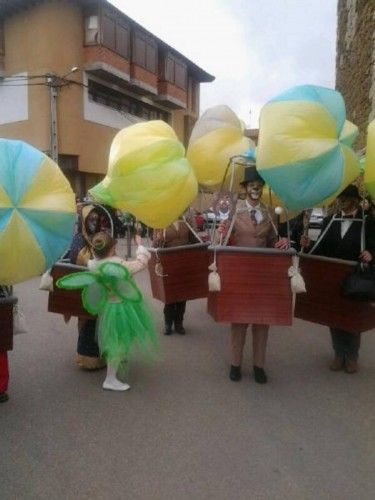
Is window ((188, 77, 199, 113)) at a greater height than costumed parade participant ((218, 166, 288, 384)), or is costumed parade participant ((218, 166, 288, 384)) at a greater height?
window ((188, 77, 199, 113))

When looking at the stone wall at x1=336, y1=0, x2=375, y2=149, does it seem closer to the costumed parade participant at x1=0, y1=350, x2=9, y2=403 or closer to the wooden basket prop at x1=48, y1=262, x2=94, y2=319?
the wooden basket prop at x1=48, y1=262, x2=94, y2=319

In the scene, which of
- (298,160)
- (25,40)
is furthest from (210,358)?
(25,40)

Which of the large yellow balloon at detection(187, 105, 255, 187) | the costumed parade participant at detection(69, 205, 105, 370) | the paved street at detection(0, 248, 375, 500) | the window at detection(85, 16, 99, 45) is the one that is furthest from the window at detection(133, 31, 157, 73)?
the paved street at detection(0, 248, 375, 500)

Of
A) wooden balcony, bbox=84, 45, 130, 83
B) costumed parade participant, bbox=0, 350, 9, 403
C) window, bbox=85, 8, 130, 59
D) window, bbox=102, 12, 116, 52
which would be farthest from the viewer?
window, bbox=102, 12, 116, 52

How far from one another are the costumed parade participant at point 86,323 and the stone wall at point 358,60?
194 inches

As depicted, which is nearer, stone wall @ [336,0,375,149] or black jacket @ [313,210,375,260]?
black jacket @ [313,210,375,260]

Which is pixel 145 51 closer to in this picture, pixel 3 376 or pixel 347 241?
pixel 347 241

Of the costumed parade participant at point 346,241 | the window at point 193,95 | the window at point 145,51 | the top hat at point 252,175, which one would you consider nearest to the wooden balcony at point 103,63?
the window at point 145,51

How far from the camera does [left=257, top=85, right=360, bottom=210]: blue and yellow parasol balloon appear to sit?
320 cm

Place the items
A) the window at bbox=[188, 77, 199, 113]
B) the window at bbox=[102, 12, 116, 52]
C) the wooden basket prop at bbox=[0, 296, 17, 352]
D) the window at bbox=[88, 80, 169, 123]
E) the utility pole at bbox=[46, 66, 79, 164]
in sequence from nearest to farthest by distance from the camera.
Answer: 1. the wooden basket prop at bbox=[0, 296, 17, 352]
2. the utility pole at bbox=[46, 66, 79, 164]
3. the window at bbox=[102, 12, 116, 52]
4. the window at bbox=[88, 80, 169, 123]
5. the window at bbox=[188, 77, 199, 113]

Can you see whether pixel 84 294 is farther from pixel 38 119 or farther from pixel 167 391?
pixel 38 119

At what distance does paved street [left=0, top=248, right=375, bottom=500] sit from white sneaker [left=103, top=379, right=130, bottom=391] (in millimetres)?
79

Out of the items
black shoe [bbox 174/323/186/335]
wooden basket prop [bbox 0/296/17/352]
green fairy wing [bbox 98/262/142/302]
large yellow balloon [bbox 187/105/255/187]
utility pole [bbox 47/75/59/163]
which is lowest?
black shoe [bbox 174/323/186/335]

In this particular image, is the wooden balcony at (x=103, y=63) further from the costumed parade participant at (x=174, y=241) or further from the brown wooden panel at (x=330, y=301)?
the brown wooden panel at (x=330, y=301)
